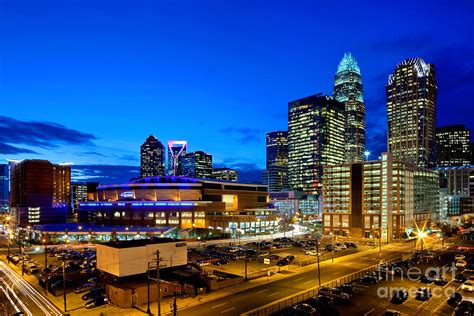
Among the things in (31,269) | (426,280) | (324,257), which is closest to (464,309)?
(426,280)

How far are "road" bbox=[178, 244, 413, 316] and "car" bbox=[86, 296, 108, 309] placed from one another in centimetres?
1166

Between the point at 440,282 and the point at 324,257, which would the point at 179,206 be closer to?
the point at 324,257

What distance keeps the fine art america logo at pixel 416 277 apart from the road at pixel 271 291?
7188mm

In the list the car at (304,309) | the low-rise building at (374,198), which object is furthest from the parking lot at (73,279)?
the low-rise building at (374,198)

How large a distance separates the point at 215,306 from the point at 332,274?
27131 millimetres

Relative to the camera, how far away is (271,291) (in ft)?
180

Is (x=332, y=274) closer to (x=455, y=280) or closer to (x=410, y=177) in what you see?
(x=455, y=280)

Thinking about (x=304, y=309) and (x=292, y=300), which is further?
(x=292, y=300)

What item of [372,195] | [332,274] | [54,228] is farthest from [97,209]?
[332,274]

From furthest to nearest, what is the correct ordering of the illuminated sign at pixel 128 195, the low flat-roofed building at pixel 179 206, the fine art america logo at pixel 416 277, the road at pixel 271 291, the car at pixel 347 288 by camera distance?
the illuminated sign at pixel 128 195 < the low flat-roofed building at pixel 179 206 < the fine art america logo at pixel 416 277 < the car at pixel 347 288 < the road at pixel 271 291

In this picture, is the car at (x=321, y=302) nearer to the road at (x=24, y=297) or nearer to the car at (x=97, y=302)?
the car at (x=97, y=302)

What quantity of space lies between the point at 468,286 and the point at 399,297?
1412 cm

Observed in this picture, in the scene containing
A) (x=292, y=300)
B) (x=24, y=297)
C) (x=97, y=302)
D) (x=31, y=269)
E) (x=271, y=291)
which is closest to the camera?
(x=292, y=300)

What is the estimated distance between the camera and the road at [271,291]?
153 ft
